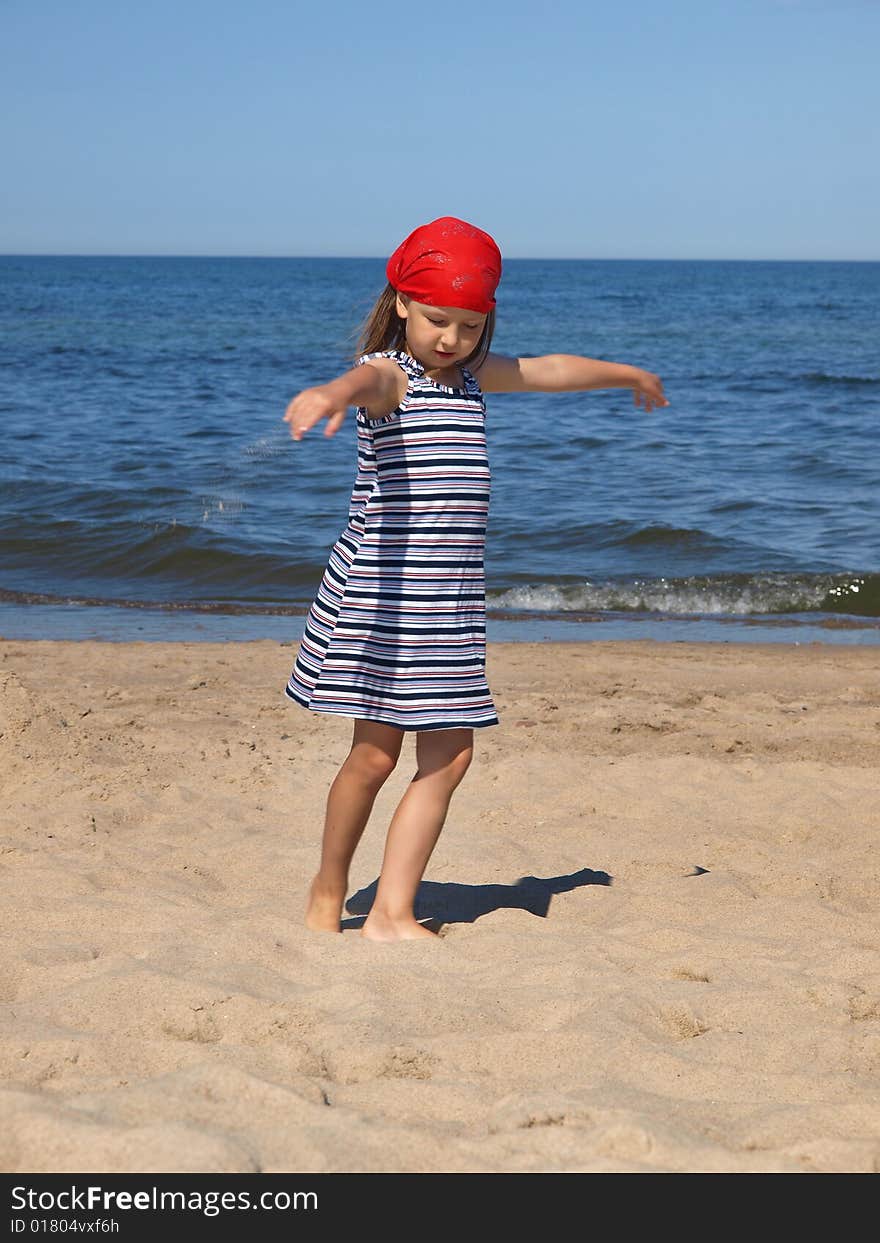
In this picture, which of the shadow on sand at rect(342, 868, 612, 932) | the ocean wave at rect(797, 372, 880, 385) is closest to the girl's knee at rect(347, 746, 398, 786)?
the shadow on sand at rect(342, 868, 612, 932)

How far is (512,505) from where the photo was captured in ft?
39.5

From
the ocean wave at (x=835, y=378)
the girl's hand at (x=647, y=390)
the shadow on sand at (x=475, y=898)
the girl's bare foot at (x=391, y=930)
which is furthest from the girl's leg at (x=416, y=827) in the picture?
the ocean wave at (x=835, y=378)

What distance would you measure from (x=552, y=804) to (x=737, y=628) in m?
4.51

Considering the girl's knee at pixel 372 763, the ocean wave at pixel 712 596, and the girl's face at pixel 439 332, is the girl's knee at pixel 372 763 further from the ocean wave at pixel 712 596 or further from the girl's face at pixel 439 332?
the ocean wave at pixel 712 596

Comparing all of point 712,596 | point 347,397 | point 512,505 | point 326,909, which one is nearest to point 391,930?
point 326,909

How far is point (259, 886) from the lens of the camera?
145 inches

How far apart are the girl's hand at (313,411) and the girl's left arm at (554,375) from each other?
0.68 meters

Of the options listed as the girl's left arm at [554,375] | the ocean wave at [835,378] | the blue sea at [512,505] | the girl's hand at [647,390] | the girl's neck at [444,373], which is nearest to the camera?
the girl's neck at [444,373]

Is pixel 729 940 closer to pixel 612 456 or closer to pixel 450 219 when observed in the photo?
pixel 450 219

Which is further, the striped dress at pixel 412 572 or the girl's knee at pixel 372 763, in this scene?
the girl's knee at pixel 372 763

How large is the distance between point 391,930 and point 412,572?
897 mm

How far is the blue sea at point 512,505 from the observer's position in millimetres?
8969

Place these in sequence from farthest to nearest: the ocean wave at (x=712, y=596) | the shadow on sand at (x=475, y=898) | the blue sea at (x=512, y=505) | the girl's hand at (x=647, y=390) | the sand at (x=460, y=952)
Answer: the ocean wave at (x=712, y=596) < the blue sea at (x=512, y=505) < the shadow on sand at (x=475, y=898) < the girl's hand at (x=647, y=390) < the sand at (x=460, y=952)
